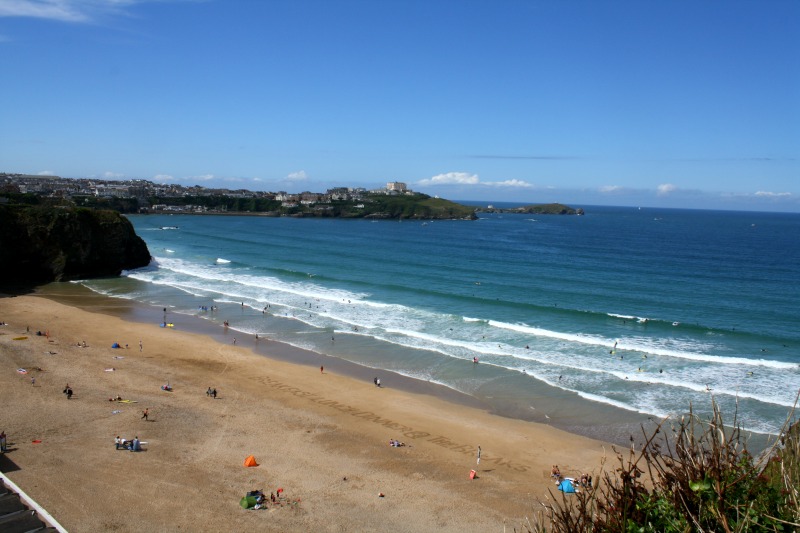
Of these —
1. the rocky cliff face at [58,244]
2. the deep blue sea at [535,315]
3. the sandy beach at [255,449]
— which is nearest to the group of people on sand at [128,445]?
the sandy beach at [255,449]

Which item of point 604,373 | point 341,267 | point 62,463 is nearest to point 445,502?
A: point 62,463

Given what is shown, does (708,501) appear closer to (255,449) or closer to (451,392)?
(255,449)

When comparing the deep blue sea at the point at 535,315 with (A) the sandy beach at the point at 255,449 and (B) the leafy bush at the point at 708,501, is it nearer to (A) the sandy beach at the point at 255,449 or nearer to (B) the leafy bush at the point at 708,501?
(A) the sandy beach at the point at 255,449

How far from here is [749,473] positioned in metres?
6.17

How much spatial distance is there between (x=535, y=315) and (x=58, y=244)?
1662 inches

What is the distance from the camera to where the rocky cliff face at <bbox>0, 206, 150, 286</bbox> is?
A: 4806cm

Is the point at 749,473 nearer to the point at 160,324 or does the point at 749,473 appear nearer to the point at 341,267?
the point at 160,324

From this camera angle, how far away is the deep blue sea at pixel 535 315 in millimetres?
27797

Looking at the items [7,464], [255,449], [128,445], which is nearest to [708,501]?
[255,449]

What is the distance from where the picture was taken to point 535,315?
4188cm

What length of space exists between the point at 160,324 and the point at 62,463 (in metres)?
20.9

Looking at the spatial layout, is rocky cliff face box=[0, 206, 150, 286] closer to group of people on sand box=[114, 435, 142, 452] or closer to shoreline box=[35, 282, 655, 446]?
shoreline box=[35, 282, 655, 446]

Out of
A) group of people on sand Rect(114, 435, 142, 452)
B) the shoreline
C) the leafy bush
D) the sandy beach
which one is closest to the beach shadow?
the sandy beach

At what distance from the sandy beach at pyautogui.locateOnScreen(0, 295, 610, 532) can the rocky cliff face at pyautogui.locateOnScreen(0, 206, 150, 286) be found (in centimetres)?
2039
